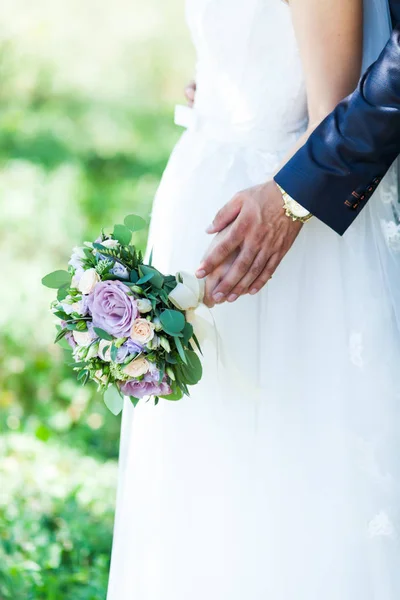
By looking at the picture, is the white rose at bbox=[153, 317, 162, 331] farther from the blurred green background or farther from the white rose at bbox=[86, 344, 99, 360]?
the blurred green background

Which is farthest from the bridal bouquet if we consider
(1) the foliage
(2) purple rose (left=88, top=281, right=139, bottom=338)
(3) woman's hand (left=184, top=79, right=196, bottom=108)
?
(1) the foliage

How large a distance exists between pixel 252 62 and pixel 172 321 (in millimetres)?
528

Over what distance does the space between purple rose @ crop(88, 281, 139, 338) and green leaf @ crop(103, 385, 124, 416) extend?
0.12 meters

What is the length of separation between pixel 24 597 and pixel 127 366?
3.97 ft

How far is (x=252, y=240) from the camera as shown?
52.4 inches

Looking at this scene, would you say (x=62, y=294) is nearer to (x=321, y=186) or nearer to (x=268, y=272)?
(x=268, y=272)

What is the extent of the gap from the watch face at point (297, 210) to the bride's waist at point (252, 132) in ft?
0.77

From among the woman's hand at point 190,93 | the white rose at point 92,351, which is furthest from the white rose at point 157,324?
the woman's hand at point 190,93

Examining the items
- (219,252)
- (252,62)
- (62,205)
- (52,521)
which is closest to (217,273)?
(219,252)

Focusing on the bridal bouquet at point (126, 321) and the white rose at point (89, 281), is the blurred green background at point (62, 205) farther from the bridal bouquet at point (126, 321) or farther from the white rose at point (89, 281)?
the white rose at point (89, 281)

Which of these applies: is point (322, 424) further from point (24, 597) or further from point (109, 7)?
point (109, 7)

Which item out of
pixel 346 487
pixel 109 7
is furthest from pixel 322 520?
pixel 109 7

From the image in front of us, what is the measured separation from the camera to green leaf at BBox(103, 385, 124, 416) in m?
1.34

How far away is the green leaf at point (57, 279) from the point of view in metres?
1.38
